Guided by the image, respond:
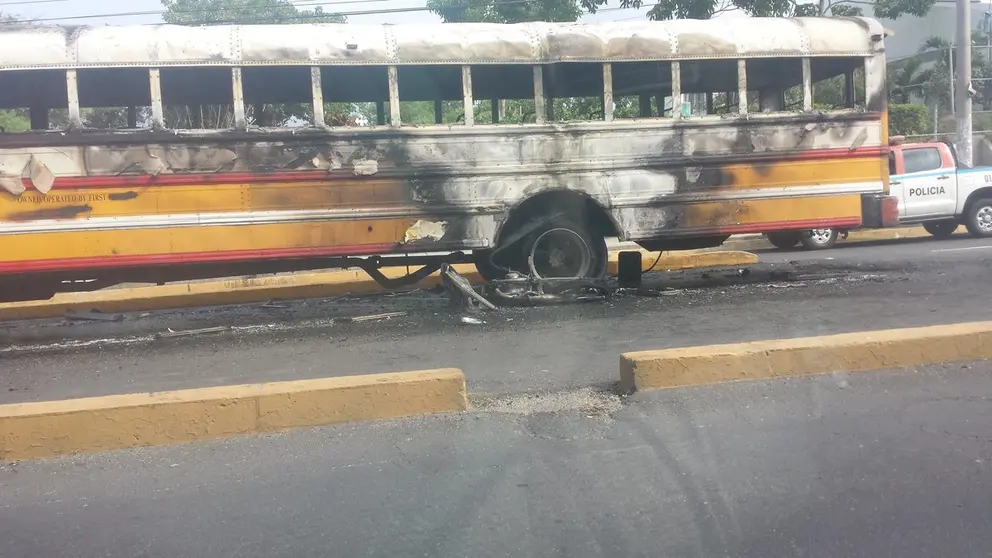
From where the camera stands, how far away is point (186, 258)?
26.2 ft

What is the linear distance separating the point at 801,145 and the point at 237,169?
5649mm

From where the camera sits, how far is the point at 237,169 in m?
7.98

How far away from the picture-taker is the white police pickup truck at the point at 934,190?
1433 cm

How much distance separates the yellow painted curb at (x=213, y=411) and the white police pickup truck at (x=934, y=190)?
1091 centimetres

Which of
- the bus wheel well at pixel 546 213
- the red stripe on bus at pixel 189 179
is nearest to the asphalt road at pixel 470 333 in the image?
the bus wheel well at pixel 546 213

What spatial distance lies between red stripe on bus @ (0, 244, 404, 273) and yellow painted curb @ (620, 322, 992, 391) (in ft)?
12.4

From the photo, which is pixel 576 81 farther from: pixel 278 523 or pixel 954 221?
pixel 954 221

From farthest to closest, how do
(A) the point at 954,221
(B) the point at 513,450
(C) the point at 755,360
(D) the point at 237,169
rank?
1. (A) the point at 954,221
2. (D) the point at 237,169
3. (C) the point at 755,360
4. (B) the point at 513,450

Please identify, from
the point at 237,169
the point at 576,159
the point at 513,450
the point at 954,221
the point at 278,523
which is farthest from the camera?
the point at 954,221

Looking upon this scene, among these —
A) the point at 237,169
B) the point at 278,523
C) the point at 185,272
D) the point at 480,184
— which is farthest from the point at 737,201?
the point at 278,523

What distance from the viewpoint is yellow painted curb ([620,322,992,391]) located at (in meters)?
5.12

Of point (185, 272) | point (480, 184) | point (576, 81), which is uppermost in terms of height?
point (576, 81)

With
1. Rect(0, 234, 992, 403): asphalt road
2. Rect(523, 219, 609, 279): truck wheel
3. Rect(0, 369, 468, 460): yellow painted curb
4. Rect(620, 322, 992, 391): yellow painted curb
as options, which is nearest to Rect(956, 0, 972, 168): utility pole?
Rect(0, 234, 992, 403): asphalt road

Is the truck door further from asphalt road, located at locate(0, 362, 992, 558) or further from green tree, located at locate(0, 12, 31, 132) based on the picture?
green tree, located at locate(0, 12, 31, 132)
